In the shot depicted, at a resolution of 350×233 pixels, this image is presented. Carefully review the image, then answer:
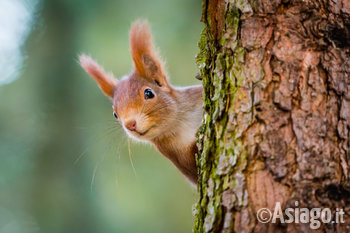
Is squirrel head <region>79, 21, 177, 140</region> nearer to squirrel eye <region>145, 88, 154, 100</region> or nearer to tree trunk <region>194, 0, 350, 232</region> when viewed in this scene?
squirrel eye <region>145, 88, 154, 100</region>

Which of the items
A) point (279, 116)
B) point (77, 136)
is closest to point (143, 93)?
point (279, 116)

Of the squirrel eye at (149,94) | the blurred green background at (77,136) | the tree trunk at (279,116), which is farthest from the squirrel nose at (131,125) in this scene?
the blurred green background at (77,136)

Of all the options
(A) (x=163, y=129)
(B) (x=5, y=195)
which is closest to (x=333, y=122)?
(A) (x=163, y=129)

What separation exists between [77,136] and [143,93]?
1.22 m

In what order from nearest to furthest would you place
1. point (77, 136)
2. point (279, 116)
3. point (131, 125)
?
point (279, 116) → point (131, 125) → point (77, 136)

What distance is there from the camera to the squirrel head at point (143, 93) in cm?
162

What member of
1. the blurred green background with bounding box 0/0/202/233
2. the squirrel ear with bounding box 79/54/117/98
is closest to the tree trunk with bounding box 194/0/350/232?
the squirrel ear with bounding box 79/54/117/98

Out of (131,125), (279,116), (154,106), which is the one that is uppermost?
(154,106)

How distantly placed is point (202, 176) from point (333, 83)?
1.41 ft

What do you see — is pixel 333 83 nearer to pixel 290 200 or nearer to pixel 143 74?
pixel 290 200

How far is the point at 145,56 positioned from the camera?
69.7 inches

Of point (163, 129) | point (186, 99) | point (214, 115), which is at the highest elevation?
point (186, 99)

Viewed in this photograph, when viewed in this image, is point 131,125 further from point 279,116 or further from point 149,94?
point 279,116

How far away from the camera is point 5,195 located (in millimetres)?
2713
